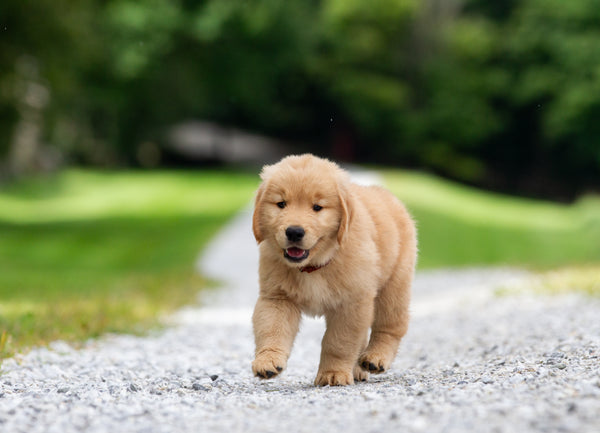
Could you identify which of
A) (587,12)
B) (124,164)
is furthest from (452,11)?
(124,164)

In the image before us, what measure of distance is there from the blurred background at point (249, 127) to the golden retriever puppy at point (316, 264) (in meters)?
2.94

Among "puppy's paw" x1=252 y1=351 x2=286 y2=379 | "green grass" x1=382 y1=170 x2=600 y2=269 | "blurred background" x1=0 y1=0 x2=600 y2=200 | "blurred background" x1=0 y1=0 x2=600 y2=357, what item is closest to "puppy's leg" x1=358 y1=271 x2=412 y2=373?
"puppy's paw" x1=252 y1=351 x2=286 y2=379

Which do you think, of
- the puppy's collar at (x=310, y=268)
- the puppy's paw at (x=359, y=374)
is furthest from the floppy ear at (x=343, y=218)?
the puppy's paw at (x=359, y=374)

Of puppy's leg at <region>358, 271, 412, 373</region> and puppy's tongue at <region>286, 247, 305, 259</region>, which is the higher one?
puppy's tongue at <region>286, 247, 305, 259</region>

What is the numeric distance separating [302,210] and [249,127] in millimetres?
44299

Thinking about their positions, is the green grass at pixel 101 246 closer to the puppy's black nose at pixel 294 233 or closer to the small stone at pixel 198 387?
the small stone at pixel 198 387

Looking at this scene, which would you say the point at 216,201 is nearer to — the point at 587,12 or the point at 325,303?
the point at 587,12

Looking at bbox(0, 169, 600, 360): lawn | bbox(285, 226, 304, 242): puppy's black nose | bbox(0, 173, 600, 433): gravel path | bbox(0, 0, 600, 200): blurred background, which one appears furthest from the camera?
bbox(0, 0, 600, 200): blurred background

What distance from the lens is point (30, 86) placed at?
824 inches

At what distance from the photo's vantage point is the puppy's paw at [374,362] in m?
5.53

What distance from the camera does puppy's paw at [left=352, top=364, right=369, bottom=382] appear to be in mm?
5719

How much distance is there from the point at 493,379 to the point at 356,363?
1.14 meters

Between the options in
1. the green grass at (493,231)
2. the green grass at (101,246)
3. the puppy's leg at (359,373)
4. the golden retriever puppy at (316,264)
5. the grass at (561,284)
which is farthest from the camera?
the green grass at (493,231)

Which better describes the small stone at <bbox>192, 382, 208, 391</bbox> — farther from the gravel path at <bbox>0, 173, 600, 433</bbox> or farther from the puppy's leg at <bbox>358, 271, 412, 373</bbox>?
the puppy's leg at <bbox>358, 271, 412, 373</bbox>
